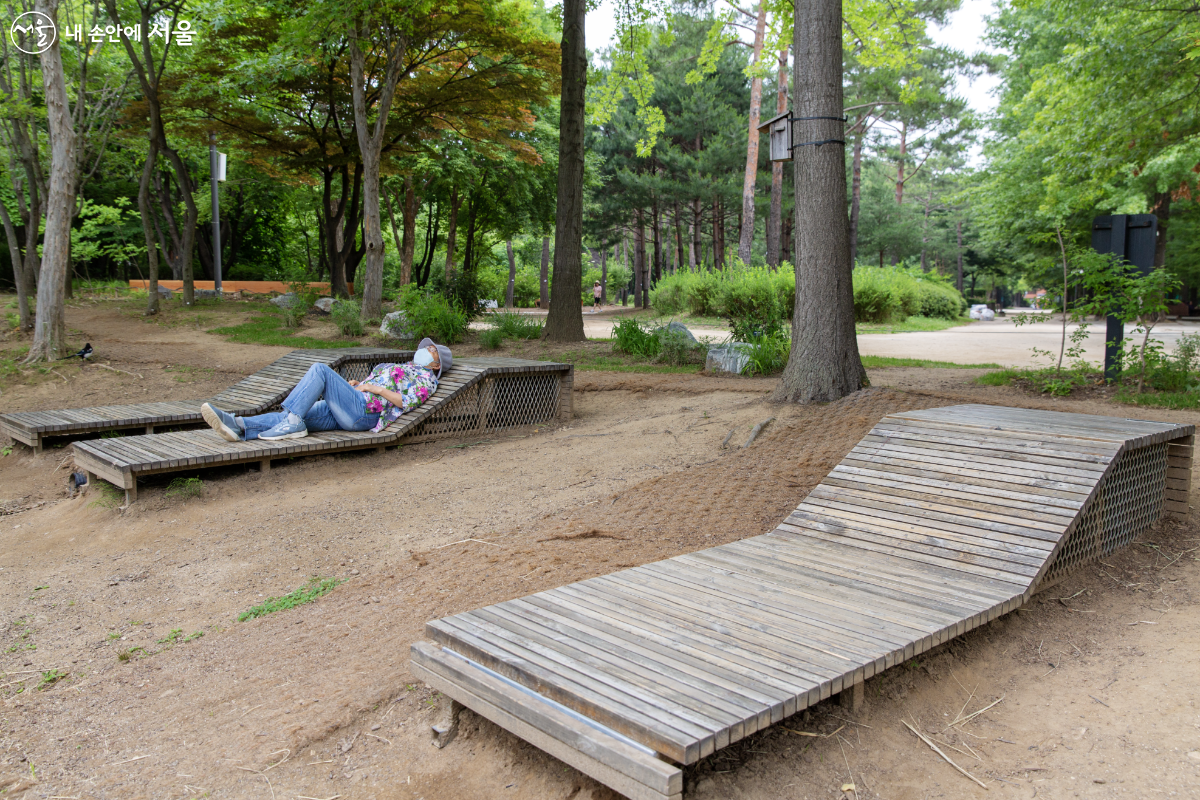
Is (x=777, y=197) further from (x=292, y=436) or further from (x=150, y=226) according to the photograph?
(x=292, y=436)

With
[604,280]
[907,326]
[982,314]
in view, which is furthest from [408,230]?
[982,314]

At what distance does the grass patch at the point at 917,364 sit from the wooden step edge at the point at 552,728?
9.46m

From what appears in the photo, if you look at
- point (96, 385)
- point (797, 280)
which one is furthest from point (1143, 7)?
point (96, 385)

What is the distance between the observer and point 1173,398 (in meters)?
7.72

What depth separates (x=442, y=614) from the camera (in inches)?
150

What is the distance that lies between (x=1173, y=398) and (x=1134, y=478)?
4.25m

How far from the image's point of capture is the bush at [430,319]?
13.8m

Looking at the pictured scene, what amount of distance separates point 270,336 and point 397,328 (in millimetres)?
2918

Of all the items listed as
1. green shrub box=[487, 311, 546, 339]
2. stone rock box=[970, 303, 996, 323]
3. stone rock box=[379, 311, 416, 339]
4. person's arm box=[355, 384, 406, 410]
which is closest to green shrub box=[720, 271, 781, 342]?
green shrub box=[487, 311, 546, 339]

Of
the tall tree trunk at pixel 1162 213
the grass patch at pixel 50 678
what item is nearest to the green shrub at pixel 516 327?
the grass patch at pixel 50 678

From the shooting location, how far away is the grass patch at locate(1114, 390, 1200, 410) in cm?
753

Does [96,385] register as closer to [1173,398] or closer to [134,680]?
[134,680]

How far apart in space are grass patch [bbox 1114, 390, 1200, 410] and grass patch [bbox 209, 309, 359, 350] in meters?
11.1

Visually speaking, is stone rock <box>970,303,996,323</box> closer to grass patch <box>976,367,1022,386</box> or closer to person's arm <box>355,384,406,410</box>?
grass patch <box>976,367,1022,386</box>
